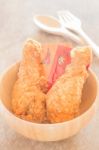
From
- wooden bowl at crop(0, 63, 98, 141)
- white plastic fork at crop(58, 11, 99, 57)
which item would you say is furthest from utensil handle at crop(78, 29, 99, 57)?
wooden bowl at crop(0, 63, 98, 141)

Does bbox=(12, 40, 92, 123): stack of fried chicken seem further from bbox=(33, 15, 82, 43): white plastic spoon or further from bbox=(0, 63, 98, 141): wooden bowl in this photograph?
bbox=(33, 15, 82, 43): white plastic spoon

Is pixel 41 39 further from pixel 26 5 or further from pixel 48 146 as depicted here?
pixel 48 146

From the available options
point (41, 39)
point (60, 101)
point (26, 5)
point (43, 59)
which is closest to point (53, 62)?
point (43, 59)

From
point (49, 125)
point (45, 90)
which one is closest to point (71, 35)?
point (45, 90)

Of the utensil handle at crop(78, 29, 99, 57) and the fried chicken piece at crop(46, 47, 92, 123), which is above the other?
the fried chicken piece at crop(46, 47, 92, 123)

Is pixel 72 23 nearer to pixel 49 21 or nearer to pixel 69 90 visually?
pixel 49 21

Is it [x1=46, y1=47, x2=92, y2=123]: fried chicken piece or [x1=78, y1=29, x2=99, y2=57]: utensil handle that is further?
[x1=78, y1=29, x2=99, y2=57]: utensil handle
